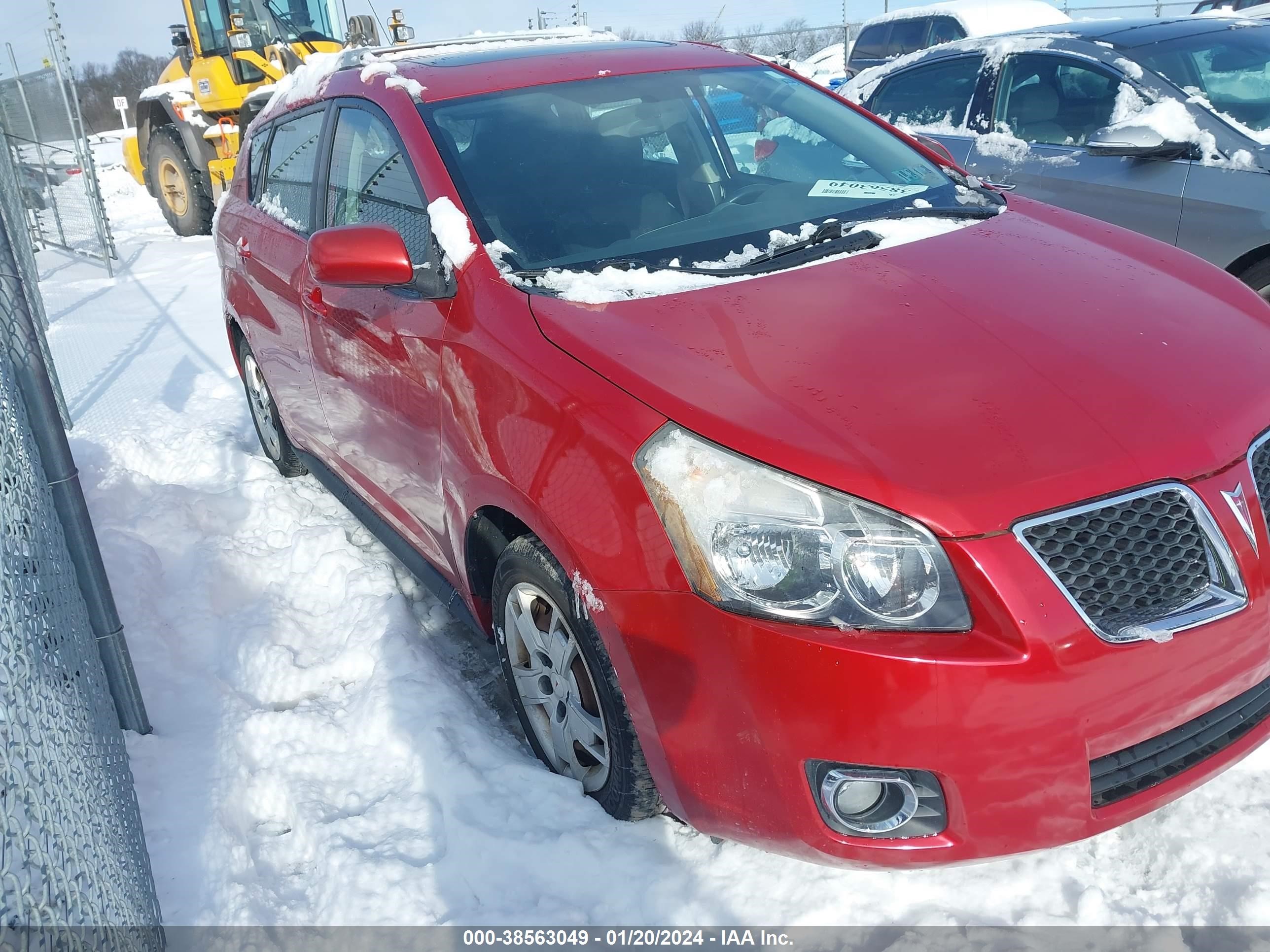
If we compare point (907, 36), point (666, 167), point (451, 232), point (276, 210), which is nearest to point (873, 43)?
point (907, 36)

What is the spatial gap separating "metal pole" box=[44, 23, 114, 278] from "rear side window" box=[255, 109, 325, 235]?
316 inches

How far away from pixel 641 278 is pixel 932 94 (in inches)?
164

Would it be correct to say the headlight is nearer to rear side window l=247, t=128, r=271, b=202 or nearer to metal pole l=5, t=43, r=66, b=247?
rear side window l=247, t=128, r=271, b=202

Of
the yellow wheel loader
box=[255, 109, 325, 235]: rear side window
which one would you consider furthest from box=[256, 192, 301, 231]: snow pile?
the yellow wheel loader

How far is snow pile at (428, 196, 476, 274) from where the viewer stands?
2.57 metres

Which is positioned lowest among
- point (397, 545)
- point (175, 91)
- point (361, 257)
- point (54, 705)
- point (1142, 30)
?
point (397, 545)

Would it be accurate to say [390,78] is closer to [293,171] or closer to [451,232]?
[451,232]

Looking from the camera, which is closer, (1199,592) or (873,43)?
(1199,592)

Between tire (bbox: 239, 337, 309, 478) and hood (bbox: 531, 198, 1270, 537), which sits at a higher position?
hood (bbox: 531, 198, 1270, 537)

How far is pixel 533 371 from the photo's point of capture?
2223mm

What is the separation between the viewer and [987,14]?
12.2m

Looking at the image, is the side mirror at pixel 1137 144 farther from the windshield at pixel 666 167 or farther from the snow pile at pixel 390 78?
the snow pile at pixel 390 78

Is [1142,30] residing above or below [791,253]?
above

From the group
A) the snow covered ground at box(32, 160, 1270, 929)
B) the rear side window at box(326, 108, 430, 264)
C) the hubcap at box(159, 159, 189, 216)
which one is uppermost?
the rear side window at box(326, 108, 430, 264)
